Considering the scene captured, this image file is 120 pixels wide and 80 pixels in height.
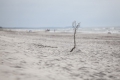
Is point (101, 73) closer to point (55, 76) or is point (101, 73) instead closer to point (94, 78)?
point (94, 78)

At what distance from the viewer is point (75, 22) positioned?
1152cm

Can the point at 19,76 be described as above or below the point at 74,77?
above

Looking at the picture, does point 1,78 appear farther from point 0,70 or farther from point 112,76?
point 112,76

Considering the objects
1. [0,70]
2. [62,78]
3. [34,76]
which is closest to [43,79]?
[34,76]

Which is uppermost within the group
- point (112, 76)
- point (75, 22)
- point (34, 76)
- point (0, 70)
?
point (75, 22)

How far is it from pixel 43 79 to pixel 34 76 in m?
0.34

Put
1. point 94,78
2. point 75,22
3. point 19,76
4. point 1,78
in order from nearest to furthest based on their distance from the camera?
point 1,78
point 19,76
point 94,78
point 75,22

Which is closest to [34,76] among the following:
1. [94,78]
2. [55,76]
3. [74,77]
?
[55,76]

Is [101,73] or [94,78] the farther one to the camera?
[101,73]

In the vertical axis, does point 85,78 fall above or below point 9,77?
below

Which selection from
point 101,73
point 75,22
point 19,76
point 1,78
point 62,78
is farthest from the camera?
point 75,22

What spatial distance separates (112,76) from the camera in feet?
15.5

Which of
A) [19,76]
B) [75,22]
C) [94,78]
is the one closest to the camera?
[19,76]

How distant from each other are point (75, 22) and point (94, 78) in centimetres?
773
